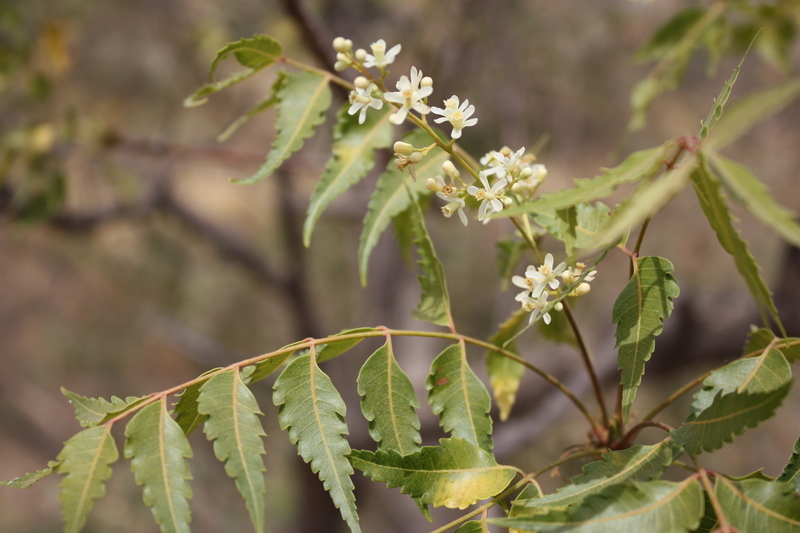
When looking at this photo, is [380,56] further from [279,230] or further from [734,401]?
[279,230]

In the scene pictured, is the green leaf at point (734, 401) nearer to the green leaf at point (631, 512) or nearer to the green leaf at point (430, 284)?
the green leaf at point (631, 512)

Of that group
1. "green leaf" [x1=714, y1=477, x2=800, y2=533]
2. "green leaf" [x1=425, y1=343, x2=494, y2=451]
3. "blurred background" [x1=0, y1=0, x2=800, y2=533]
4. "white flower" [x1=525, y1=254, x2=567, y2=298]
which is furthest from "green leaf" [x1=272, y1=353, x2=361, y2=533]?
"blurred background" [x1=0, y1=0, x2=800, y2=533]

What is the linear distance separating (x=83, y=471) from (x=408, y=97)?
0.51m

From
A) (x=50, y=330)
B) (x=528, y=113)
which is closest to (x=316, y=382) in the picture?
(x=528, y=113)

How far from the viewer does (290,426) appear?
2.20 feet

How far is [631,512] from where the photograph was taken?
1.78ft

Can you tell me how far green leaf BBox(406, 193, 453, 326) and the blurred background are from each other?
117cm

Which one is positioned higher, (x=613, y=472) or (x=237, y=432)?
(x=237, y=432)

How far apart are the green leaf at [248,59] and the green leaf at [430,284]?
31cm

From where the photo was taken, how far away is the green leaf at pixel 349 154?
82cm

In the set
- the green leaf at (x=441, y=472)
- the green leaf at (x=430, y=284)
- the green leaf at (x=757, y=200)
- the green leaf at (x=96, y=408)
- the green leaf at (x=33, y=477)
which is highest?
the green leaf at (x=430, y=284)

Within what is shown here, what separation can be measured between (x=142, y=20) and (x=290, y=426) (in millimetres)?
4701

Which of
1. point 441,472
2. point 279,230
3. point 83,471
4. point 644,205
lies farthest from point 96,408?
point 279,230

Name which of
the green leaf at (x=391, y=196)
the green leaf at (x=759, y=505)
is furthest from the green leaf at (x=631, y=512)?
the green leaf at (x=391, y=196)
